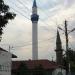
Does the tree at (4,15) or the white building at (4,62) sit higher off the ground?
the tree at (4,15)

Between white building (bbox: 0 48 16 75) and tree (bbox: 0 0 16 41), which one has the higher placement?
tree (bbox: 0 0 16 41)

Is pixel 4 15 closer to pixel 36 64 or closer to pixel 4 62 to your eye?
pixel 4 62

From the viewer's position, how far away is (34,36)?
11381cm

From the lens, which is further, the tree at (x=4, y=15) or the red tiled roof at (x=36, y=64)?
the red tiled roof at (x=36, y=64)

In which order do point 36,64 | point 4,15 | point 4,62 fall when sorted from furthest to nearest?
1. point 36,64
2. point 4,62
3. point 4,15

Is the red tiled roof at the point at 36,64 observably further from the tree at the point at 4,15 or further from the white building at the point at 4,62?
the tree at the point at 4,15

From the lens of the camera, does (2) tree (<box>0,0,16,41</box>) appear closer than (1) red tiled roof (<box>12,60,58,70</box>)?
Yes

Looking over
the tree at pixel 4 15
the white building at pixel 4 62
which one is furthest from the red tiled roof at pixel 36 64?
the tree at pixel 4 15

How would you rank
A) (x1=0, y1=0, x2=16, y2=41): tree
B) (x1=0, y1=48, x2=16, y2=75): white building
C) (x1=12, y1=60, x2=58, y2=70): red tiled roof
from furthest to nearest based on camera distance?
(x1=12, y1=60, x2=58, y2=70): red tiled roof, (x1=0, y1=48, x2=16, y2=75): white building, (x1=0, y1=0, x2=16, y2=41): tree

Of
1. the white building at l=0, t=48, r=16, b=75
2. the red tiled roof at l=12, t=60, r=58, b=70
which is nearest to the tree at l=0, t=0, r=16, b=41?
the white building at l=0, t=48, r=16, b=75

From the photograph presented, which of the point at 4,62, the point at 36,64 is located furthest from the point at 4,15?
the point at 36,64

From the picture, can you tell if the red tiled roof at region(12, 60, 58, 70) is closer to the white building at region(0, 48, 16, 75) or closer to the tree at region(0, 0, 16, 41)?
the white building at region(0, 48, 16, 75)

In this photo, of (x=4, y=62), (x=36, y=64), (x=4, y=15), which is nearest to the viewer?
(x=4, y=15)

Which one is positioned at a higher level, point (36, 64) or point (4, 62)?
point (4, 62)
